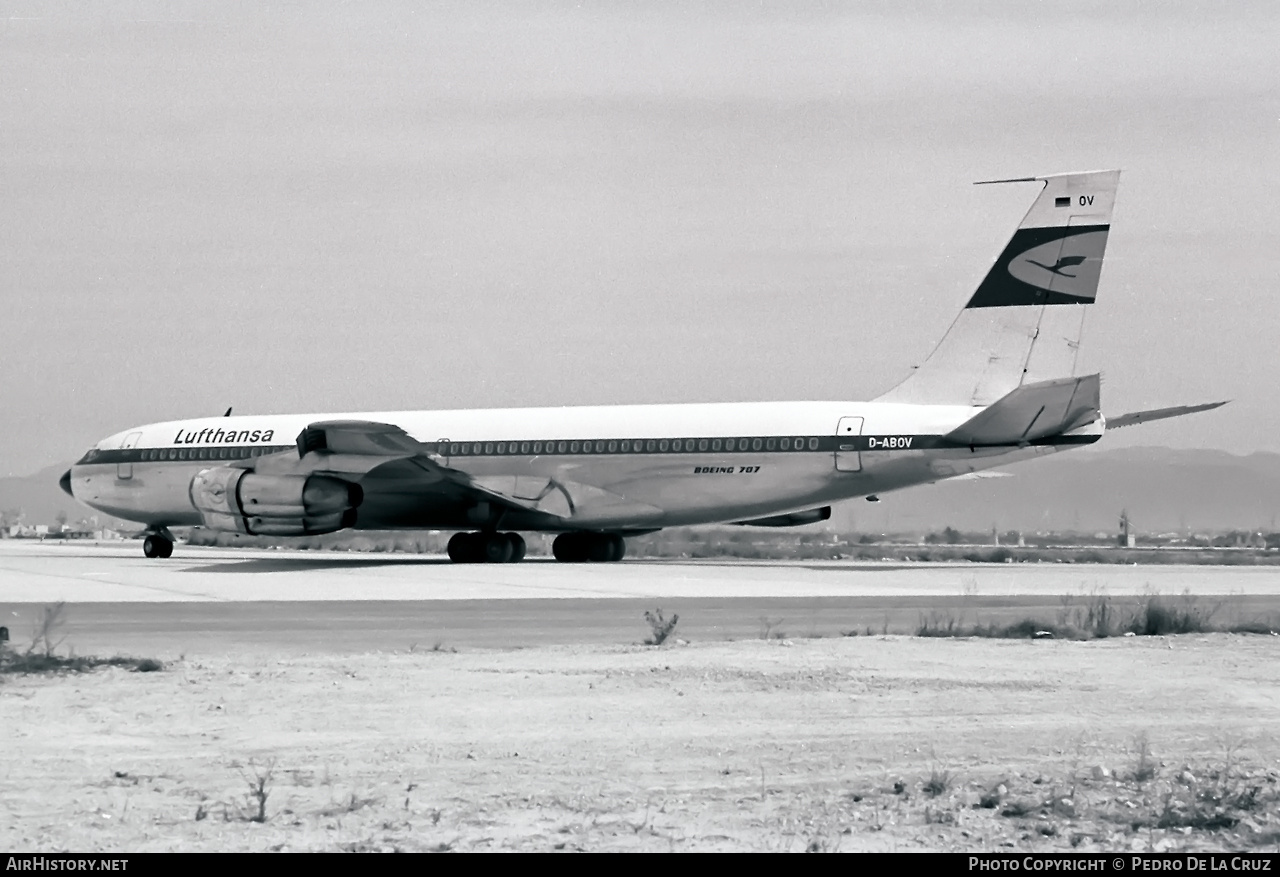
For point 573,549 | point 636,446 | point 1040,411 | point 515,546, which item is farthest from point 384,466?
point 1040,411

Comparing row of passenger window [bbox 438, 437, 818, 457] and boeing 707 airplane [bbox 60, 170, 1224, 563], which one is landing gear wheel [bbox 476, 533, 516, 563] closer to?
boeing 707 airplane [bbox 60, 170, 1224, 563]

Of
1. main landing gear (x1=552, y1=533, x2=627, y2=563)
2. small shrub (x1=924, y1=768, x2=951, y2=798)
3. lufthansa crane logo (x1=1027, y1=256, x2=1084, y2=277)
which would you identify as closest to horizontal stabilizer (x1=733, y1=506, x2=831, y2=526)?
main landing gear (x1=552, y1=533, x2=627, y2=563)

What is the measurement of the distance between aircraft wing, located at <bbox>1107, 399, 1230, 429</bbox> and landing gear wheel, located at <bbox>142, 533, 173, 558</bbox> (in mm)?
23041

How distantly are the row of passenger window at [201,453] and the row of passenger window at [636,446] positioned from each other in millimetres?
5121

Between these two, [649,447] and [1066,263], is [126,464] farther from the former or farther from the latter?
[1066,263]

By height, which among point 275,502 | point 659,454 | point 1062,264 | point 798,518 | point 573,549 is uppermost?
point 1062,264

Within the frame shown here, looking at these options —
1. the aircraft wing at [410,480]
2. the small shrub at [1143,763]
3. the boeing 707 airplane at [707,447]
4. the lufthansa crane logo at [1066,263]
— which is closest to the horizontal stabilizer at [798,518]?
the boeing 707 airplane at [707,447]

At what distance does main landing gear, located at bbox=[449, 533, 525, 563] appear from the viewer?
121 ft

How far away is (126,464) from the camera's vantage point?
4250 cm

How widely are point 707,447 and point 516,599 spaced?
478 inches

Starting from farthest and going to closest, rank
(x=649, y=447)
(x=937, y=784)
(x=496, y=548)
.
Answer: (x=496, y=548) → (x=649, y=447) → (x=937, y=784)

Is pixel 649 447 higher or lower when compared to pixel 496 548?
higher

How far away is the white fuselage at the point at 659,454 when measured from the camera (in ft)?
105

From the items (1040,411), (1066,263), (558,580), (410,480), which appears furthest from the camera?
(410,480)
